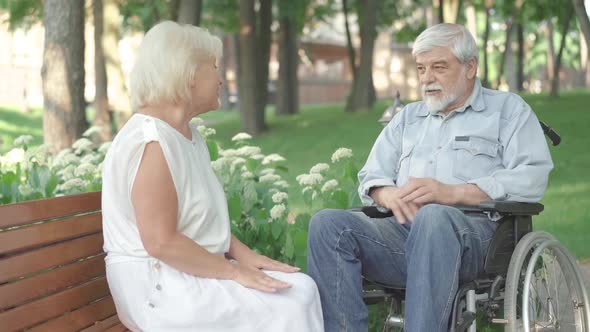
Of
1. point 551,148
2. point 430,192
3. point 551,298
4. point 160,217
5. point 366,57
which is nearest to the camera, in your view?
point 160,217

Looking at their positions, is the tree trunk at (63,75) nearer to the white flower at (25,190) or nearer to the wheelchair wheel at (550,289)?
the white flower at (25,190)

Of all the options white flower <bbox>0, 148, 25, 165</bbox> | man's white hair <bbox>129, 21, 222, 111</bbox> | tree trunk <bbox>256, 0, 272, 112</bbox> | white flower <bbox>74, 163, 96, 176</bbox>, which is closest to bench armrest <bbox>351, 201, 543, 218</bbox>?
man's white hair <bbox>129, 21, 222, 111</bbox>

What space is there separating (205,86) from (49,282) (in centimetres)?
81

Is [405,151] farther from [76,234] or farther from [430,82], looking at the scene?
[76,234]

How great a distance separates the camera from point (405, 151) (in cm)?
452

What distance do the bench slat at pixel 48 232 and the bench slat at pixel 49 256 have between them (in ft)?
0.07

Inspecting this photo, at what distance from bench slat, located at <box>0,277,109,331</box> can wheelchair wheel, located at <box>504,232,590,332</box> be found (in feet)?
4.85

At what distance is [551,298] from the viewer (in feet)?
13.9

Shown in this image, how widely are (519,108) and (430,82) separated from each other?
15.6 inches

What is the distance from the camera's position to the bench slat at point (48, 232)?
3127 millimetres

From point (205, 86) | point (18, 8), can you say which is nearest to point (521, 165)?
point (205, 86)

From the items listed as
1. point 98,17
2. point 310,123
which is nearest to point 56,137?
point 98,17

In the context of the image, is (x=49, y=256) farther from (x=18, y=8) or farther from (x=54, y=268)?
(x=18, y=8)

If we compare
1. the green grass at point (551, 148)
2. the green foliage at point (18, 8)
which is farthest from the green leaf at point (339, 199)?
the green foliage at point (18, 8)
